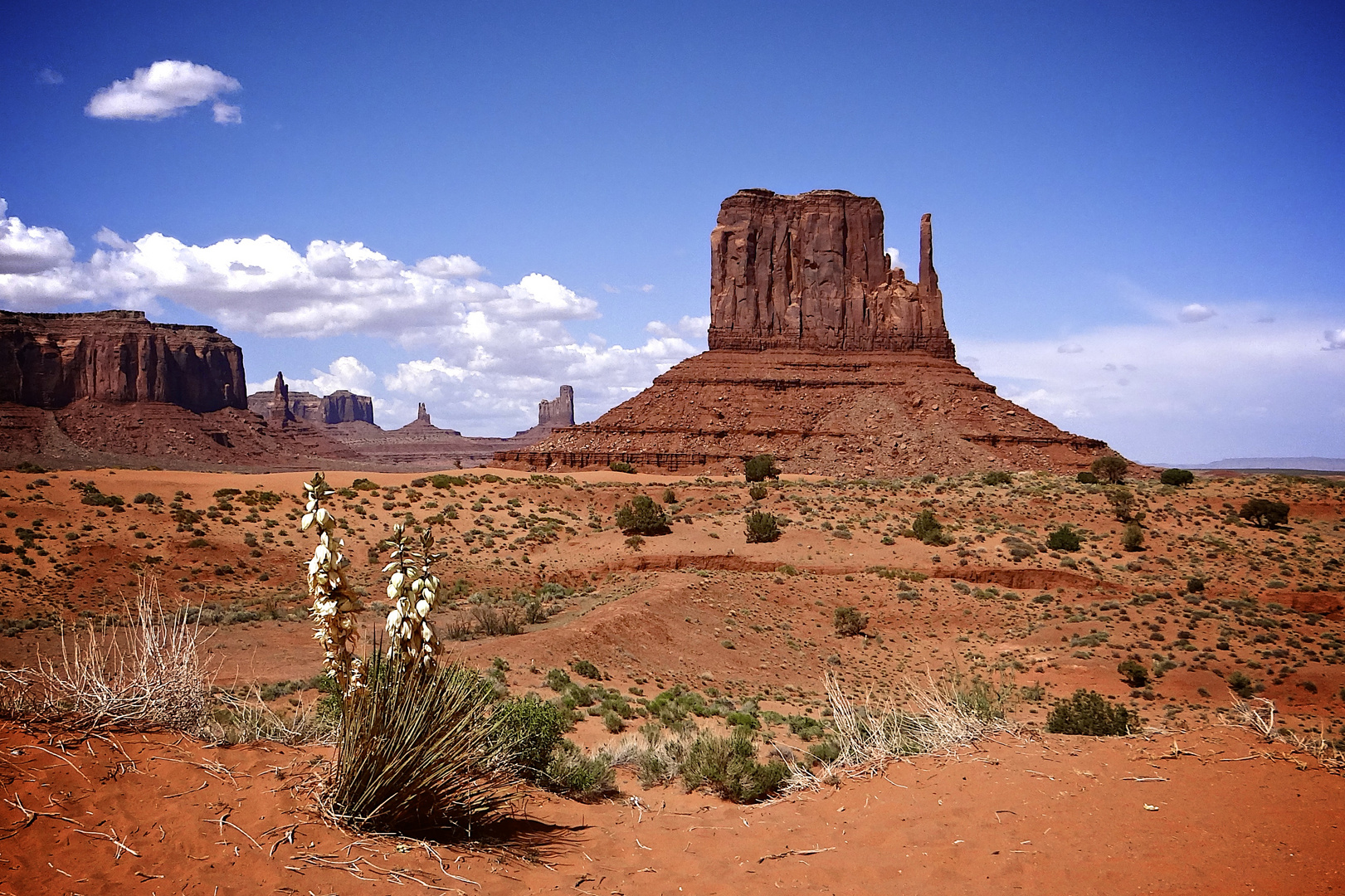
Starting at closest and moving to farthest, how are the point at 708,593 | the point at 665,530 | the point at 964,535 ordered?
the point at 708,593 < the point at 964,535 < the point at 665,530

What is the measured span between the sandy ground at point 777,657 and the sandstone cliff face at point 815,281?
3706 centimetres

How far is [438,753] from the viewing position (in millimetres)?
5812

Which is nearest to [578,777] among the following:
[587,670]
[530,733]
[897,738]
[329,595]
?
[530,733]

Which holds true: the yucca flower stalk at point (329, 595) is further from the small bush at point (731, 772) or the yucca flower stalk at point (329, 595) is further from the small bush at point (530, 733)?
the small bush at point (731, 772)

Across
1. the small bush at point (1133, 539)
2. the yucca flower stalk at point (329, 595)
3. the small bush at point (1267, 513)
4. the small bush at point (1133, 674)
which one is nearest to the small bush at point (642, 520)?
the small bush at point (1133, 539)

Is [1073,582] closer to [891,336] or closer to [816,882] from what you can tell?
[816,882]

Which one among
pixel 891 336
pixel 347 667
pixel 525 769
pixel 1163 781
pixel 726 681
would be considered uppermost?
pixel 891 336

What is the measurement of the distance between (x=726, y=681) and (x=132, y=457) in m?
92.7

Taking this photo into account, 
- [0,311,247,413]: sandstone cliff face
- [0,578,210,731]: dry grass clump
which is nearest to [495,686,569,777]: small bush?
[0,578,210,731]: dry grass clump

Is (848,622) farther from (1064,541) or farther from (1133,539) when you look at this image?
(1133,539)

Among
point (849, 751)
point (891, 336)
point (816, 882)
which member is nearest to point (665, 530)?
point (849, 751)

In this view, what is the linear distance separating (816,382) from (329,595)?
7195 cm

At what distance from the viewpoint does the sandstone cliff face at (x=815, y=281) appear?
86.2 m

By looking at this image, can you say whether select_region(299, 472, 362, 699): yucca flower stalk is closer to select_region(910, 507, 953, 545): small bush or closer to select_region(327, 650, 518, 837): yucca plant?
select_region(327, 650, 518, 837): yucca plant
